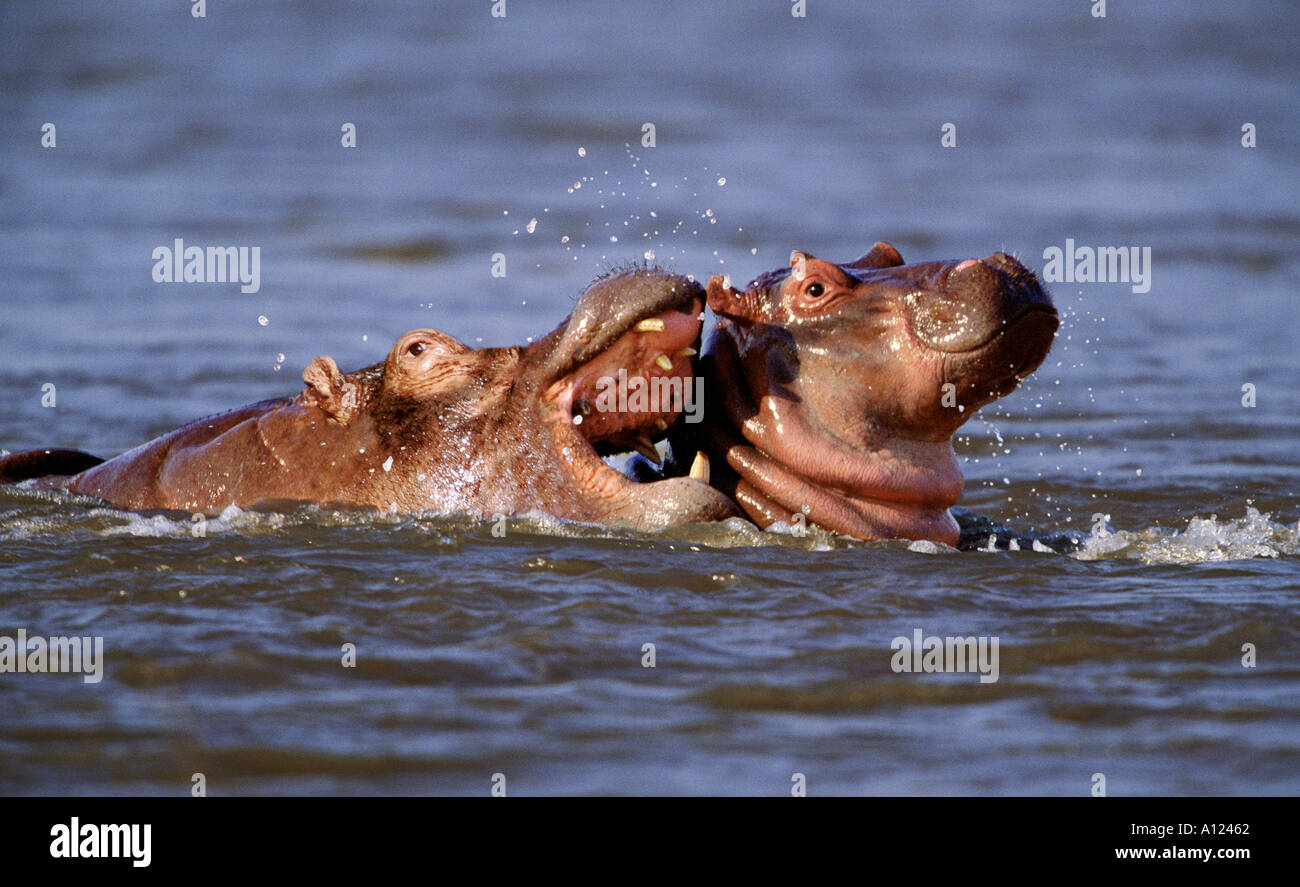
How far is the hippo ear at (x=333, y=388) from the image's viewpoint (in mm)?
6195

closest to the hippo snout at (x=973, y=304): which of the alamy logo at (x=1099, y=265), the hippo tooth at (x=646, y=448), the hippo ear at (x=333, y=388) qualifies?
the hippo tooth at (x=646, y=448)

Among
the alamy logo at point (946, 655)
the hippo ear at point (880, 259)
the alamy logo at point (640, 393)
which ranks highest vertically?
the hippo ear at point (880, 259)

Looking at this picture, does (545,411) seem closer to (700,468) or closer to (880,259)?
(700,468)

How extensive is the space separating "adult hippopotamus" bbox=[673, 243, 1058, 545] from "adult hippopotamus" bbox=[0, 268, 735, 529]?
1.06 ft

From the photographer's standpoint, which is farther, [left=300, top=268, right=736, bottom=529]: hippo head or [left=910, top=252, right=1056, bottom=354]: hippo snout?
[left=910, top=252, right=1056, bottom=354]: hippo snout

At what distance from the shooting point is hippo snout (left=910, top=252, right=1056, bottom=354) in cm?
607

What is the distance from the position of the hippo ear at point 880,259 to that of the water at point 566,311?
3.81ft

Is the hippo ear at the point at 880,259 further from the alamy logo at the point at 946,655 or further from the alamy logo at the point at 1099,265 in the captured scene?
the alamy logo at the point at 1099,265

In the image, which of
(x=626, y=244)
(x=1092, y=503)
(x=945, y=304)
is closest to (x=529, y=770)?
(x=945, y=304)

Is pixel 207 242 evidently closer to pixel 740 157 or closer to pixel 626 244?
pixel 626 244

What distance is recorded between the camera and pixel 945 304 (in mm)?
6121

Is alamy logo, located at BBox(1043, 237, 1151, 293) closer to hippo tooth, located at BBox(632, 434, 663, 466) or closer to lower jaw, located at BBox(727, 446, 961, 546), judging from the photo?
lower jaw, located at BBox(727, 446, 961, 546)
